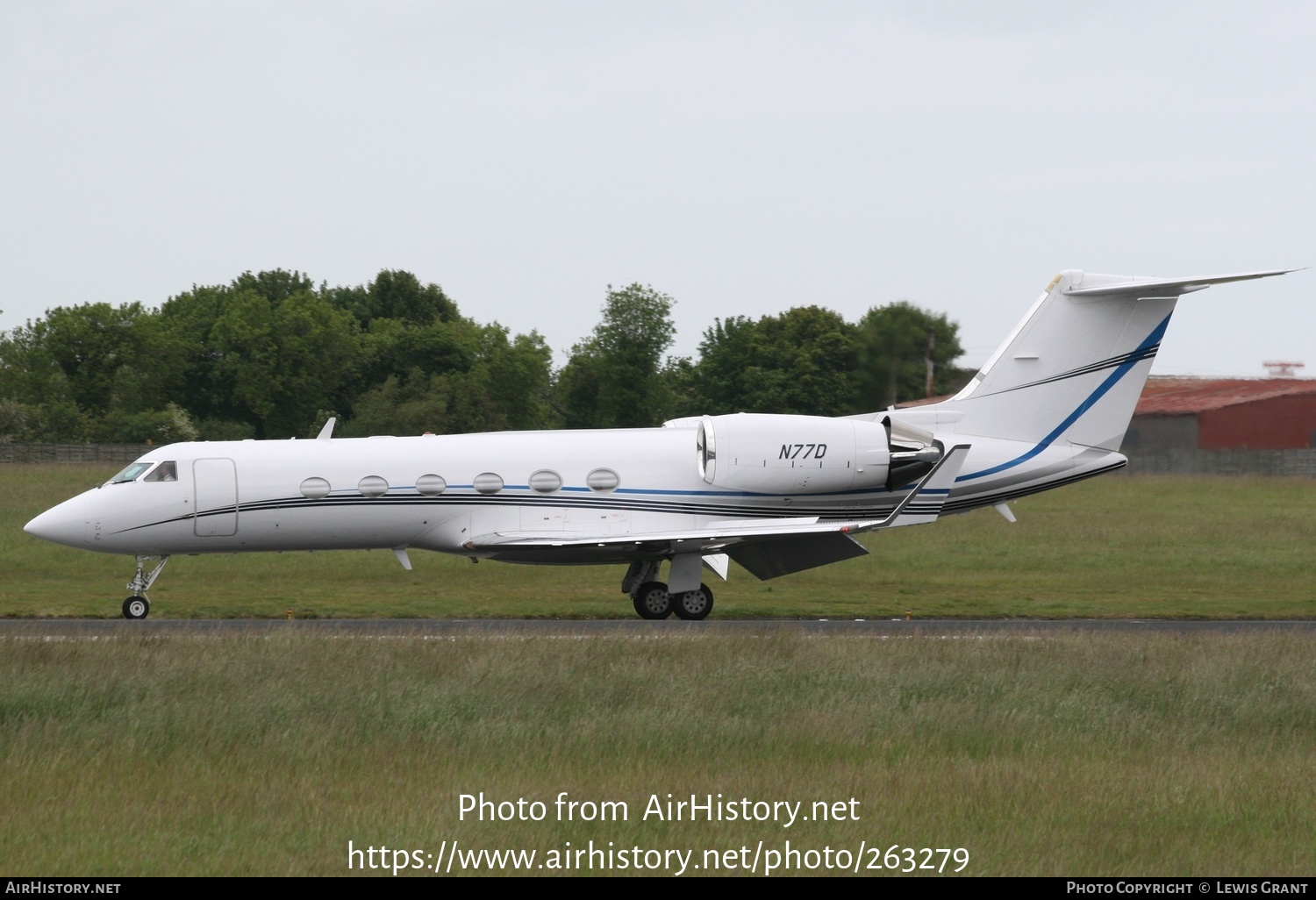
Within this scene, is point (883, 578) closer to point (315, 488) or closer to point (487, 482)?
point (487, 482)

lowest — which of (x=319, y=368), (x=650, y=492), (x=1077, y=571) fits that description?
(x=1077, y=571)

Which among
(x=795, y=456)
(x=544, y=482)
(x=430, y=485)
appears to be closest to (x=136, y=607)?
(x=430, y=485)

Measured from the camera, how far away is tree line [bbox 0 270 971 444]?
32.6 m

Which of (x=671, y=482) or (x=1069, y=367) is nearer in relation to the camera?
(x=671, y=482)

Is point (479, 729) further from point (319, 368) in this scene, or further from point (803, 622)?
point (319, 368)

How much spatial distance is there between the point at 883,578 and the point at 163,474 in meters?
13.9

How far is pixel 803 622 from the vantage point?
20.5m

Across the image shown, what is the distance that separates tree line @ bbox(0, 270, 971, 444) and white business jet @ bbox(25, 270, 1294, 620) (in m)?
5.36

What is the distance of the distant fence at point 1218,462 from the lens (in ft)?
161

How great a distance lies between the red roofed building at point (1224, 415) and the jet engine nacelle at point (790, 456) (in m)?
29.8

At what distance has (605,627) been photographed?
64.1 ft

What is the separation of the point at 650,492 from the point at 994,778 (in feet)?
39.5

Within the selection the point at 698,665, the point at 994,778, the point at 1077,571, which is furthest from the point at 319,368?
the point at 994,778

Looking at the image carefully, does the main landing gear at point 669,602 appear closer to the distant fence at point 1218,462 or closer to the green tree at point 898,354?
the green tree at point 898,354
